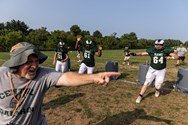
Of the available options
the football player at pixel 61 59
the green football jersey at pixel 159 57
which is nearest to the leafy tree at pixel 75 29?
the football player at pixel 61 59

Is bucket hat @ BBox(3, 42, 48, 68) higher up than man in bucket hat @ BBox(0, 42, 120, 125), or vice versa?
bucket hat @ BBox(3, 42, 48, 68)

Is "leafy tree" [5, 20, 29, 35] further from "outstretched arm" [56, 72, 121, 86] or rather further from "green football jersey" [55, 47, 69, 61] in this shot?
"outstretched arm" [56, 72, 121, 86]

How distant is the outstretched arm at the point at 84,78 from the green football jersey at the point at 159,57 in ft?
22.3

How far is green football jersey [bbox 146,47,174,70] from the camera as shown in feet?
31.1

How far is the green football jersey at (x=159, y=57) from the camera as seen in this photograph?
373 inches

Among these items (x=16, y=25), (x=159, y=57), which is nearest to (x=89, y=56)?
(x=159, y=57)

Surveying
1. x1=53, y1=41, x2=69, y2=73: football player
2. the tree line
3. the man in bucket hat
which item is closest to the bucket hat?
the man in bucket hat

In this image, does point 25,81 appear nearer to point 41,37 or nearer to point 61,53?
point 61,53

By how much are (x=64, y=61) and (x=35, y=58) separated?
8736 mm

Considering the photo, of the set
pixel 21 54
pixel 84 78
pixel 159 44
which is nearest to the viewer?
pixel 21 54

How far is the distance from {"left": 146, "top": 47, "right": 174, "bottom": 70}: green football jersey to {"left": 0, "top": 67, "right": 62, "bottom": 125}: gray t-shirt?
6.79m

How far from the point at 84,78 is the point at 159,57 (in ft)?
22.8

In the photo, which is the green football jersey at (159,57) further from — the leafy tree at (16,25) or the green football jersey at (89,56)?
the leafy tree at (16,25)

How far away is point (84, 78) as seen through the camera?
3070mm
